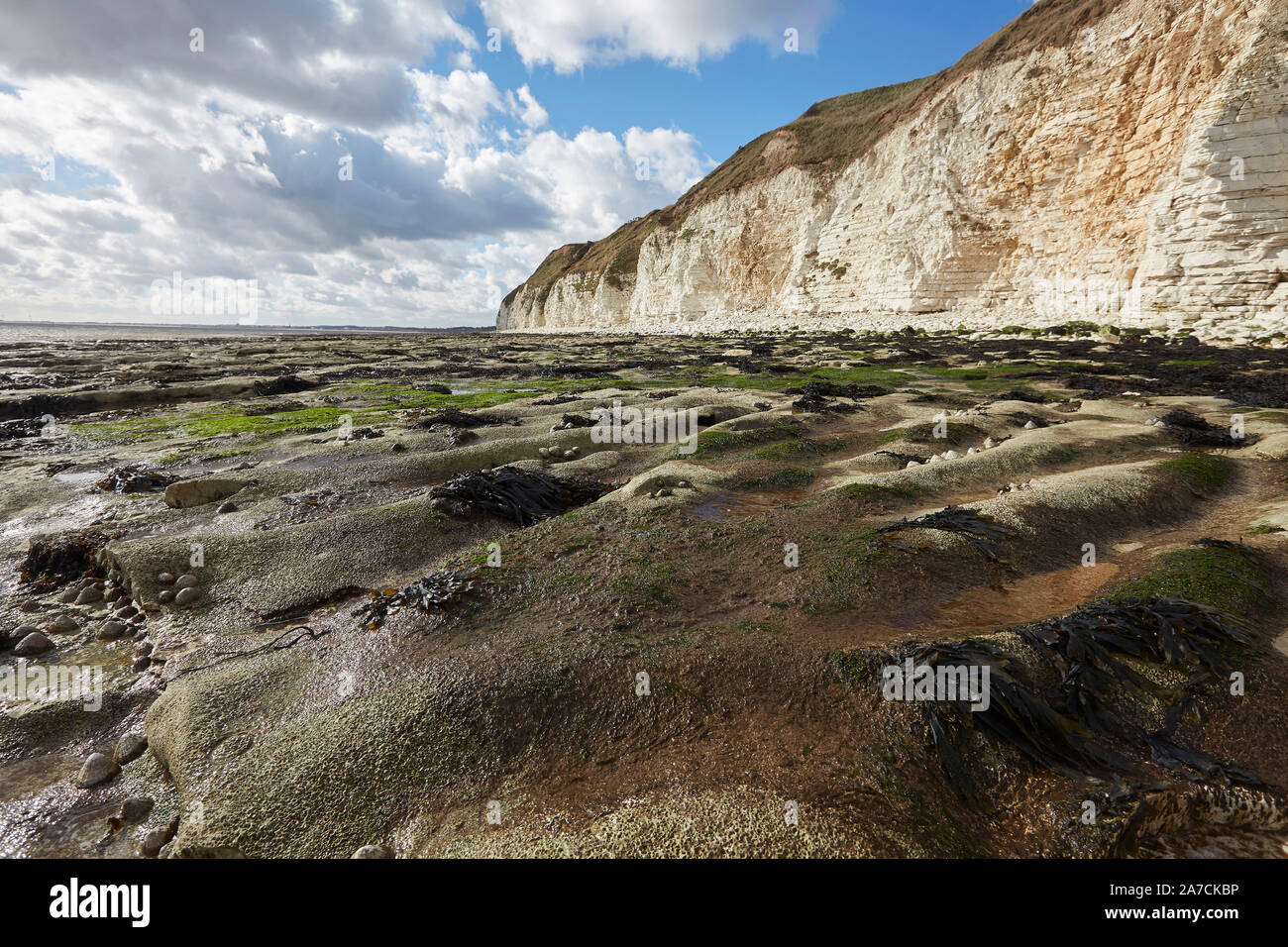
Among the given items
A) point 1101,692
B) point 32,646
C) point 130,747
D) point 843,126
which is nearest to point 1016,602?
point 1101,692

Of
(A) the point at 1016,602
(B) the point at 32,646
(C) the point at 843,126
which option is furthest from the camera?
(C) the point at 843,126

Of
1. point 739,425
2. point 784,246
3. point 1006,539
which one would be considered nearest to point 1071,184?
point 784,246

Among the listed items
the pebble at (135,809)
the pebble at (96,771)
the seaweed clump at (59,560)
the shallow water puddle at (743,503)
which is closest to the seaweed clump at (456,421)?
Answer: the seaweed clump at (59,560)

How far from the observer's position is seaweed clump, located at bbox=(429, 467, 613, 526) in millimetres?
7504

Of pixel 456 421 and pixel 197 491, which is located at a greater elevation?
pixel 456 421

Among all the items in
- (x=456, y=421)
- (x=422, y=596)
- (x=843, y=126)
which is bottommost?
(x=422, y=596)

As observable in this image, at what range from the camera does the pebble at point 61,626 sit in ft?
16.8

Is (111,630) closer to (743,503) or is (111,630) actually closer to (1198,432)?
(743,503)

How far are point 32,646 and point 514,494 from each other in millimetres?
4717

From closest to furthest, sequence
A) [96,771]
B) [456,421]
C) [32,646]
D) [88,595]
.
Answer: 1. [96,771]
2. [32,646]
3. [88,595]
4. [456,421]

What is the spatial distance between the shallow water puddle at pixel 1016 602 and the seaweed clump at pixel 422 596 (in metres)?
3.84

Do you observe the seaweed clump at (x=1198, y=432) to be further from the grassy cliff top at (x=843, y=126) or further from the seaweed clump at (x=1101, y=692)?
the grassy cliff top at (x=843, y=126)

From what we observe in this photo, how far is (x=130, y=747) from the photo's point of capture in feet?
12.4

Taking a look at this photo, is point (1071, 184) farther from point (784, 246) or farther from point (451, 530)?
point (451, 530)
